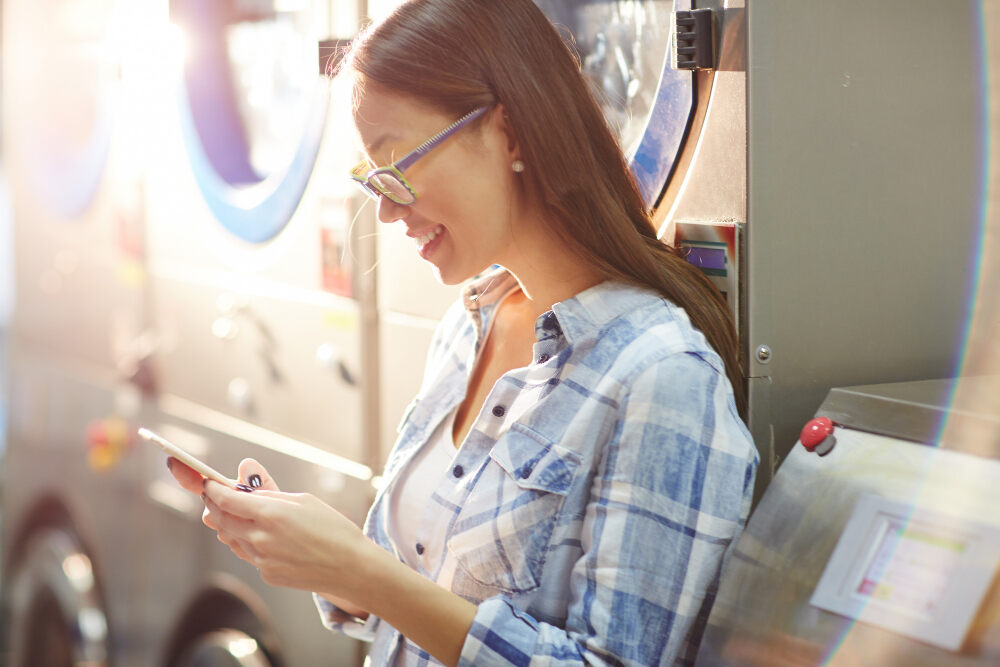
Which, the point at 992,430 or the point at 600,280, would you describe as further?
the point at 600,280

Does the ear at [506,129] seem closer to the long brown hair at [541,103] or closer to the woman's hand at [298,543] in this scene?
the long brown hair at [541,103]

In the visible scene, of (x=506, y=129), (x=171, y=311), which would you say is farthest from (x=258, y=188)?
(x=506, y=129)

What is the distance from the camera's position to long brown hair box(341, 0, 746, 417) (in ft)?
4.66

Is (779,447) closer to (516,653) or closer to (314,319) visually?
(516,653)

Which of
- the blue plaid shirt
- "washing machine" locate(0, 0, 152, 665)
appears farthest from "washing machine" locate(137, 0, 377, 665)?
the blue plaid shirt

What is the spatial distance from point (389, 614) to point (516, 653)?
0.17 metres

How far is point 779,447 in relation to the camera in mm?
1471

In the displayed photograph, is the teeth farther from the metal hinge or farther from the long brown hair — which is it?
the metal hinge

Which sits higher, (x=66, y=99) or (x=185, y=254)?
(x=66, y=99)

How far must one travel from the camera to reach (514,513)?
136cm

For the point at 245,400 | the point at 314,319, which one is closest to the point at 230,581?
the point at 245,400

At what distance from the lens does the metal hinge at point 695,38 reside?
145cm

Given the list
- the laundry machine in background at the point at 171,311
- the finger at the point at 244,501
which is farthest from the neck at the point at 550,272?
the laundry machine in background at the point at 171,311

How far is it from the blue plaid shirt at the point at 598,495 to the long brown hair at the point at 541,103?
56 millimetres
